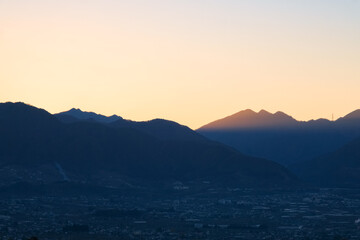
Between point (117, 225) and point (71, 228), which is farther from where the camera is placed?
point (117, 225)

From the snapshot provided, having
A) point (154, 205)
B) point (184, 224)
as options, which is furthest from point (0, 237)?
point (154, 205)

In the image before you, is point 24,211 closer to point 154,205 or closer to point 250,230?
point 154,205

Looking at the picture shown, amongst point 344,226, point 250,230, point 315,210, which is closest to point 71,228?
point 250,230

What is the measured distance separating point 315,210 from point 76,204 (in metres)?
53.2

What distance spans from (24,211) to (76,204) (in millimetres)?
21764

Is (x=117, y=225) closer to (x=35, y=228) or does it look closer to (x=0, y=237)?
(x=35, y=228)

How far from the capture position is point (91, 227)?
146125mm

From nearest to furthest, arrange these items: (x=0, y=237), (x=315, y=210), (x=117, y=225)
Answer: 1. (x=0, y=237)
2. (x=117, y=225)
3. (x=315, y=210)

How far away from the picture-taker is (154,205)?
19612 centimetres

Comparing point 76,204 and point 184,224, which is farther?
point 76,204

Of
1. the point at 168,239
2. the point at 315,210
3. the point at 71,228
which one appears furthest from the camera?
the point at 315,210

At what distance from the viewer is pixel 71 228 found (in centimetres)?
14075

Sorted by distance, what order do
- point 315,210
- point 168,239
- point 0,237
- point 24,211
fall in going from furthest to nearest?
point 315,210
point 24,211
point 168,239
point 0,237

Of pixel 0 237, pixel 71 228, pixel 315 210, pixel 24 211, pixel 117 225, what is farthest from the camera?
pixel 315 210
